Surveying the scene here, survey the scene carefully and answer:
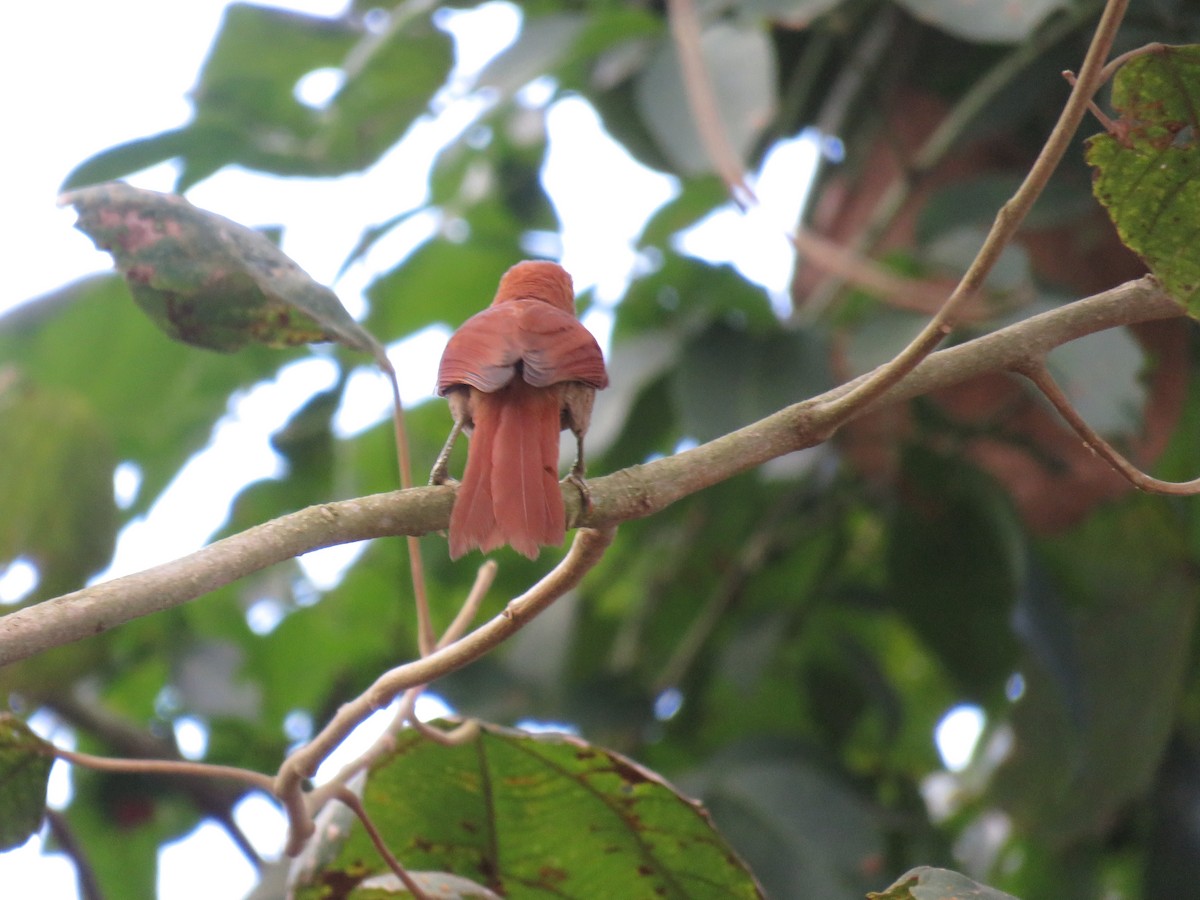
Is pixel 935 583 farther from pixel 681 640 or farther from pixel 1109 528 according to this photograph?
pixel 681 640

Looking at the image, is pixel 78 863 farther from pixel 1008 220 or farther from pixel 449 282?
pixel 1008 220

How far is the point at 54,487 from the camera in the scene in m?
2.46

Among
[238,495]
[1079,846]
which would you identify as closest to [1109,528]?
[1079,846]

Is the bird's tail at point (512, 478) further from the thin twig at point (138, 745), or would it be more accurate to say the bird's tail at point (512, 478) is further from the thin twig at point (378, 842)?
the thin twig at point (138, 745)

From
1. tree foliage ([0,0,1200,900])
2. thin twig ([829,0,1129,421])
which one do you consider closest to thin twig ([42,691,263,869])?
tree foliage ([0,0,1200,900])

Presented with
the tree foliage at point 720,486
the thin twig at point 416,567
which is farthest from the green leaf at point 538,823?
the thin twig at point 416,567

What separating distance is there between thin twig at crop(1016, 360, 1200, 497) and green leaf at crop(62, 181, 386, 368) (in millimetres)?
849

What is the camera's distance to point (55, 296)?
131 inches

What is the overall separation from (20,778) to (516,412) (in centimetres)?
69

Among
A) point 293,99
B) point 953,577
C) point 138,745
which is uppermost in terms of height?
point 293,99

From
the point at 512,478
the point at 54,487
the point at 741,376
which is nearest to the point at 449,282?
the point at 741,376

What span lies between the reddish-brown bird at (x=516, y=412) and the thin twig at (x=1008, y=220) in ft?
1.02

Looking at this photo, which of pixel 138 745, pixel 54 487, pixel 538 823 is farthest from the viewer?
pixel 138 745

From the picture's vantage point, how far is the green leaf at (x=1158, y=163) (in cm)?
129
